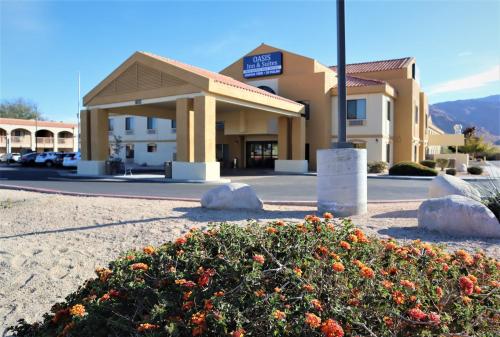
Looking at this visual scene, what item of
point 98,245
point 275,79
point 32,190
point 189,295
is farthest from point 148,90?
point 189,295

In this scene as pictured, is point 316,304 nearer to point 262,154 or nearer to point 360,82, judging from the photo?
point 360,82

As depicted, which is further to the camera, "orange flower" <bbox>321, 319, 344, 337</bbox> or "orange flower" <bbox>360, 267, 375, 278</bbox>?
"orange flower" <bbox>360, 267, 375, 278</bbox>

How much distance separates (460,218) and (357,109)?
83.5ft

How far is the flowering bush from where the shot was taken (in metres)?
2.50

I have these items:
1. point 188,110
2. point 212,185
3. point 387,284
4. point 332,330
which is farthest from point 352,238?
point 188,110

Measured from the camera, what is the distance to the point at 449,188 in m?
9.16

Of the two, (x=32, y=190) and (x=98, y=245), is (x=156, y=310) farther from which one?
(x=32, y=190)

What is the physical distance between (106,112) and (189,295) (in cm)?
2637

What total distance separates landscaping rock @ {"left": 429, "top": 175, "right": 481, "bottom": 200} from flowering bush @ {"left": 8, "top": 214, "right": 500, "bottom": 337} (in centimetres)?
603

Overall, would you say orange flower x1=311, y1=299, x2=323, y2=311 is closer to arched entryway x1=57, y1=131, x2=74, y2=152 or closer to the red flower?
the red flower

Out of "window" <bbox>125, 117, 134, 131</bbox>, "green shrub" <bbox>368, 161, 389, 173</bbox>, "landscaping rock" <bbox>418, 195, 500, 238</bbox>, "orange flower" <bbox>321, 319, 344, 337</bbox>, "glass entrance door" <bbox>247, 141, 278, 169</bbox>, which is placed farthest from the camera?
"window" <bbox>125, 117, 134, 131</bbox>

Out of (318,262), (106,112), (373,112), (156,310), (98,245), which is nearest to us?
(156,310)

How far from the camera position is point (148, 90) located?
925 inches

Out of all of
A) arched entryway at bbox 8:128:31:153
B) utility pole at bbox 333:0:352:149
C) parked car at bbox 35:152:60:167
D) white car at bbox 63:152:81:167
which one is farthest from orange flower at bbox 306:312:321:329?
arched entryway at bbox 8:128:31:153
